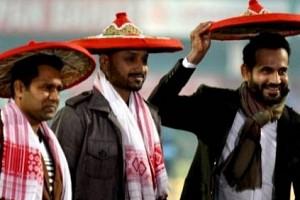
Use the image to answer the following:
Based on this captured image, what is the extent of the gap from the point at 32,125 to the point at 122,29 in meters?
0.69

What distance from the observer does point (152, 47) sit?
459 centimetres

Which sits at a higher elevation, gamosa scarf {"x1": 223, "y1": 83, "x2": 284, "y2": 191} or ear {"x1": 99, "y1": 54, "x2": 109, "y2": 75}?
ear {"x1": 99, "y1": 54, "x2": 109, "y2": 75}

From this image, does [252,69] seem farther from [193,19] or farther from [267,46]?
[193,19]

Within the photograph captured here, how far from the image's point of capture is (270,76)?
15.0ft

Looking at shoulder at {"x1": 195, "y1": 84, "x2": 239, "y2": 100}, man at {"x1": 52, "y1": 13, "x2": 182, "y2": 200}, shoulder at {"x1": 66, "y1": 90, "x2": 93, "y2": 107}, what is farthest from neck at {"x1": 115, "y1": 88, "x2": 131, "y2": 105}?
shoulder at {"x1": 195, "y1": 84, "x2": 239, "y2": 100}

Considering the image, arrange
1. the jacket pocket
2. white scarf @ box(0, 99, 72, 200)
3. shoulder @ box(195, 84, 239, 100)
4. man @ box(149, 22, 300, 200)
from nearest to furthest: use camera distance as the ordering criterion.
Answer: white scarf @ box(0, 99, 72, 200) < the jacket pocket < man @ box(149, 22, 300, 200) < shoulder @ box(195, 84, 239, 100)

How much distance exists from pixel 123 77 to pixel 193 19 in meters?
11.3

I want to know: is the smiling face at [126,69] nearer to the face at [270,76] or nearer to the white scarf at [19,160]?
the face at [270,76]

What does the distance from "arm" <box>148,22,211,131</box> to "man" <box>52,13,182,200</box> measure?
0.26ft

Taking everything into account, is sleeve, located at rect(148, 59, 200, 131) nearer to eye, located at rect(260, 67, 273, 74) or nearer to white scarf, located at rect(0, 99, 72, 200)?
eye, located at rect(260, 67, 273, 74)

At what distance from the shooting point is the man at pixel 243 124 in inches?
182

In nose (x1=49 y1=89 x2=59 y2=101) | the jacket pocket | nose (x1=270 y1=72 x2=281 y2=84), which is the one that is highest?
nose (x1=270 y1=72 x2=281 y2=84)

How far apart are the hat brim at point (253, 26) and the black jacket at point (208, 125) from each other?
21 centimetres

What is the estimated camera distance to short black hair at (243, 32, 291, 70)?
15.2ft
